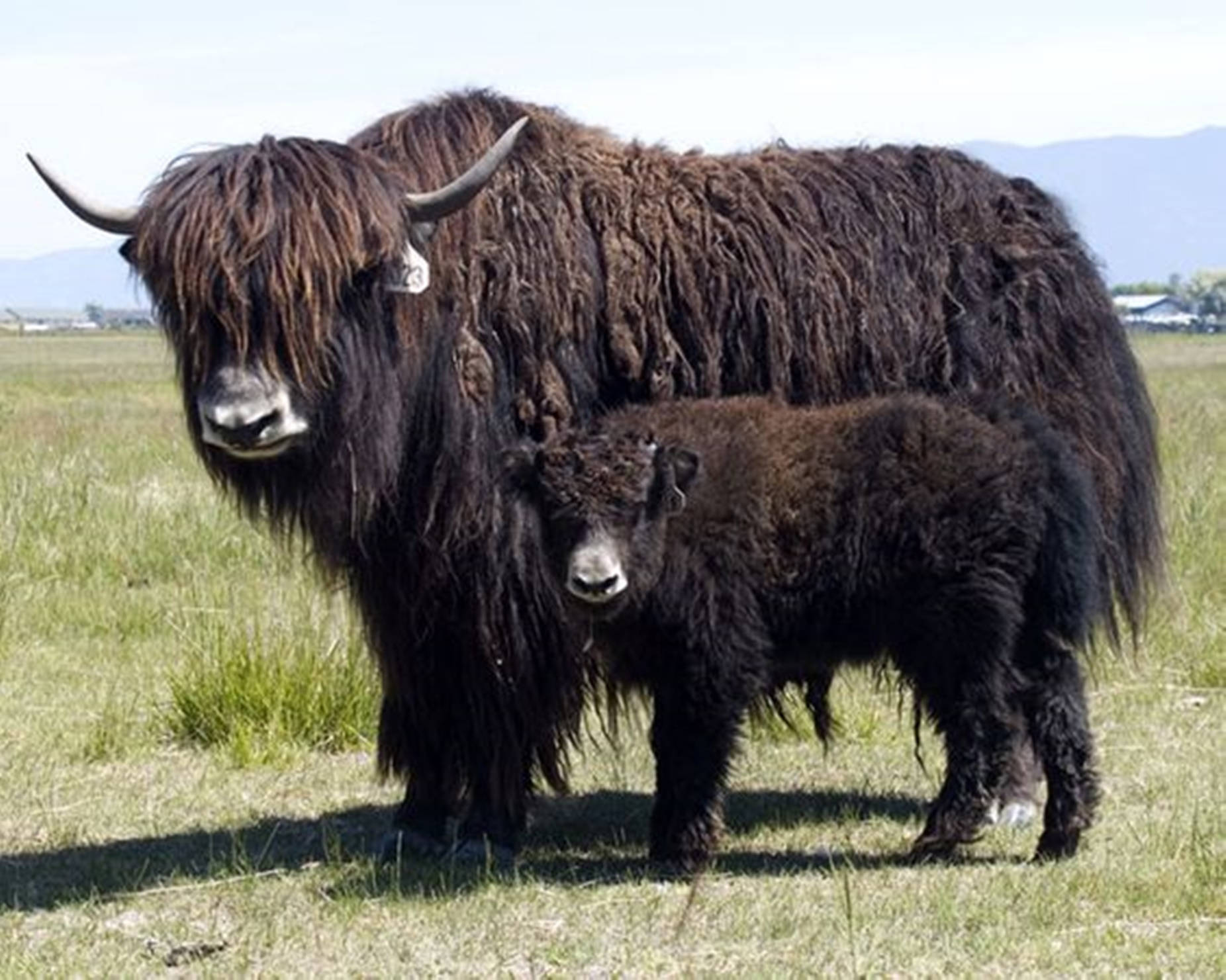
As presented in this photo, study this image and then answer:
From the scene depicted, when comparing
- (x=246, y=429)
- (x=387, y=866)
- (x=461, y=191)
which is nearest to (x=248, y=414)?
(x=246, y=429)

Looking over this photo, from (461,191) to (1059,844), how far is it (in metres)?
2.58

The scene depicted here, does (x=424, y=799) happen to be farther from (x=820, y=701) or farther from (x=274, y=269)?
(x=274, y=269)

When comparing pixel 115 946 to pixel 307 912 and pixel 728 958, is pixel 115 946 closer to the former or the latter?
pixel 307 912

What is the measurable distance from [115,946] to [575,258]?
98.5 inches

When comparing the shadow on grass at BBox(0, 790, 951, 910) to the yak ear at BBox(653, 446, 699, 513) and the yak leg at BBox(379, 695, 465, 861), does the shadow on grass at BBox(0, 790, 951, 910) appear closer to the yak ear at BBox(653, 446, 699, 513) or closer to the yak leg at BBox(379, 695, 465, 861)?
the yak leg at BBox(379, 695, 465, 861)

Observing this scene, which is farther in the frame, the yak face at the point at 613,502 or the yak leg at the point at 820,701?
the yak leg at the point at 820,701

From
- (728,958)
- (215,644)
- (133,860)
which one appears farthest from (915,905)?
(215,644)

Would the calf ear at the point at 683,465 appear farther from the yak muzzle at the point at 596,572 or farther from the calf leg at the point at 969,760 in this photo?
the calf leg at the point at 969,760

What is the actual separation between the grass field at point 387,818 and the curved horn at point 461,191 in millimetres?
1416

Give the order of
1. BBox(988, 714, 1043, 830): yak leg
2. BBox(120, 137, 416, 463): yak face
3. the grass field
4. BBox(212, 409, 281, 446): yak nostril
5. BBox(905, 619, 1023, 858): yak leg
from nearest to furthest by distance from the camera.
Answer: the grass field < BBox(212, 409, 281, 446): yak nostril < BBox(120, 137, 416, 463): yak face < BBox(905, 619, 1023, 858): yak leg < BBox(988, 714, 1043, 830): yak leg

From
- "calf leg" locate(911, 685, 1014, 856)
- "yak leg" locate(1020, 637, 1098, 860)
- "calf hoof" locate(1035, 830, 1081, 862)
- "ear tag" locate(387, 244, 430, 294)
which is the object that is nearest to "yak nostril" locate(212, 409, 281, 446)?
"ear tag" locate(387, 244, 430, 294)

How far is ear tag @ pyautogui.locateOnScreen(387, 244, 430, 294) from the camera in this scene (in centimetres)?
617

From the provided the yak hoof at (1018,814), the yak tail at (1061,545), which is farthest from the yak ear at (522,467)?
the yak hoof at (1018,814)

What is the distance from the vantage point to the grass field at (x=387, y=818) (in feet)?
17.5
